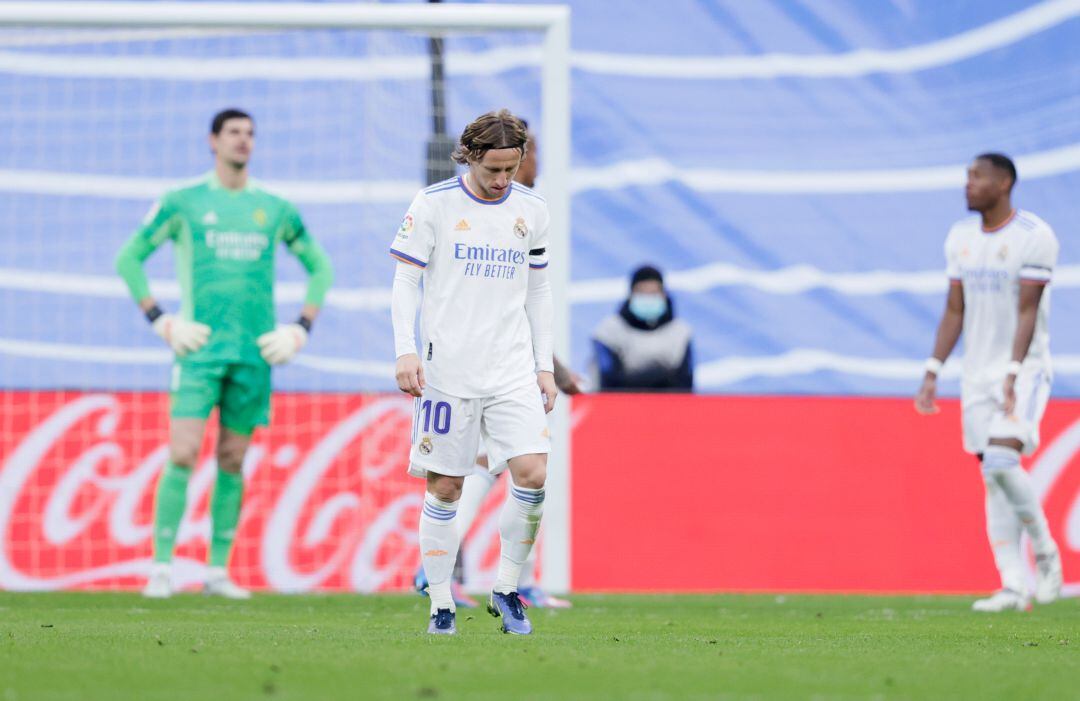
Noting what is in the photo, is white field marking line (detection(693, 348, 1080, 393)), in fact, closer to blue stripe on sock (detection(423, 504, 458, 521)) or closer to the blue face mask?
the blue face mask

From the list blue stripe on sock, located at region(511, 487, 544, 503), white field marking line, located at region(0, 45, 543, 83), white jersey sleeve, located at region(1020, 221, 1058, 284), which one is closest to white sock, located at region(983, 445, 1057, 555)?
white jersey sleeve, located at region(1020, 221, 1058, 284)

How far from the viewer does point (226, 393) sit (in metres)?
9.30

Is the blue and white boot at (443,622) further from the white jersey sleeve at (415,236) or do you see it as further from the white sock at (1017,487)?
the white sock at (1017,487)

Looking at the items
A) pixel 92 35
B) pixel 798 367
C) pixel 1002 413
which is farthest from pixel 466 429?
pixel 798 367

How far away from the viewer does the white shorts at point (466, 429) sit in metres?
6.15

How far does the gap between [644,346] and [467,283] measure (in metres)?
5.34

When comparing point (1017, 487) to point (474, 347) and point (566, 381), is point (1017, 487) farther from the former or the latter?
point (474, 347)

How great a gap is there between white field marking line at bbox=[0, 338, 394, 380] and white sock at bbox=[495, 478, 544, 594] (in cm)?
627

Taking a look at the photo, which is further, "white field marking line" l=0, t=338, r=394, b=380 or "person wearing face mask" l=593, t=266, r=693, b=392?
"white field marking line" l=0, t=338, r=394, b=380

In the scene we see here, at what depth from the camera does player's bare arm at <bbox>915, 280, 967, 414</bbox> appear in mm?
8898

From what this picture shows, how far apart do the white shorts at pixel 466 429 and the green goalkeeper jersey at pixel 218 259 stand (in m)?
3.23

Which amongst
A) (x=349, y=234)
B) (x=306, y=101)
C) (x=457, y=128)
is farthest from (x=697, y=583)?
(x=306, y=101)

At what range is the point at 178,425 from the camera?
9125mm

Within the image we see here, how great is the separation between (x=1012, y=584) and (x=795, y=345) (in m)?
8.00
